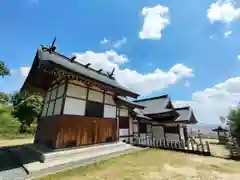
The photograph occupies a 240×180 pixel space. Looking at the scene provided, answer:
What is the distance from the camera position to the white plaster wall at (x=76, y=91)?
7.77 metres

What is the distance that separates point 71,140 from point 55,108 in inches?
86.7

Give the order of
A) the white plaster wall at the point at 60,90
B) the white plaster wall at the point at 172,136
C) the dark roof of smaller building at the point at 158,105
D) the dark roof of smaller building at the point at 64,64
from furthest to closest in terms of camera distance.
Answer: the dark roof of smaller building at the point at 158,105, the white plaster wall at the point at 172,136, the white plaster wall at the point at 60,90, the dark roof of smaller building at the point at 64,64

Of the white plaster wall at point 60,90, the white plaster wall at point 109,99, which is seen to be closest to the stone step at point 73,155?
the white plaster wall at point 109,99

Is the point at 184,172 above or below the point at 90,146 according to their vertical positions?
below

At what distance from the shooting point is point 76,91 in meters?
8.07

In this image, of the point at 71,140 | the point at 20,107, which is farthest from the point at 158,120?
the point at 20,107

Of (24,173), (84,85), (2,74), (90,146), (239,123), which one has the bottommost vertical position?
(24,173)

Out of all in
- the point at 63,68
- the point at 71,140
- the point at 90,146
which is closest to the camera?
the point at 63,68

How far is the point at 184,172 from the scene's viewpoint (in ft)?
17.7

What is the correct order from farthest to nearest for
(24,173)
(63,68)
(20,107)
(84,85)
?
1. (20,107)
2. (84,85)
3. (63,68)
4. (24,173)

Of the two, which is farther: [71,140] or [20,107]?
[20,107]

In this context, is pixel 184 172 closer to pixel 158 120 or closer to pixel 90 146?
pixel 90 146

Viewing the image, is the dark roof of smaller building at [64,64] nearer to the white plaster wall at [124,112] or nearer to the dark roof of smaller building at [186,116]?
the white plaster wall at [124,112]

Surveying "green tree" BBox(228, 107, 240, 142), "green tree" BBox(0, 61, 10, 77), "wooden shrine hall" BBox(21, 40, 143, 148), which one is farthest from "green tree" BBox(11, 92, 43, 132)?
"green tree" BBox(228, 107, 240, 142)
